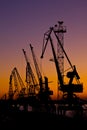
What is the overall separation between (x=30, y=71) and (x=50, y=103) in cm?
3028

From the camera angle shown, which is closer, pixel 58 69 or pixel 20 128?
pixel 20 128

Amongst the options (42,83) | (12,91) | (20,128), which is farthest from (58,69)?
(12,91)

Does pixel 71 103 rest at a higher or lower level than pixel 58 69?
lower

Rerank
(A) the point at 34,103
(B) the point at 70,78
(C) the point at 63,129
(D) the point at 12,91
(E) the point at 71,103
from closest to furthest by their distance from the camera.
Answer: (C) the point at 63,129
(B) the point at 70,78
(E) the point at 71,103
(A) the point at 34,103
(D) the point at 12,91

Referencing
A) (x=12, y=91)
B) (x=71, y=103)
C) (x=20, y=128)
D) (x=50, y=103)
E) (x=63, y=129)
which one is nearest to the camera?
(x=63, y=129)

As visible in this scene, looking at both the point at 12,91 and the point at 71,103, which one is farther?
the point at 12,91

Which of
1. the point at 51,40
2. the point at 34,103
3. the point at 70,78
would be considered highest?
the point at 51,40

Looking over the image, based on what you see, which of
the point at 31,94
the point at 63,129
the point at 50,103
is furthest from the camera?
the point at 31,94

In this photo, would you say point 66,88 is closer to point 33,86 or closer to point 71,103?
point 71,103

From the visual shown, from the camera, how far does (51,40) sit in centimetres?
11550

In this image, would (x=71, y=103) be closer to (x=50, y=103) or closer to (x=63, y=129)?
(x=50, y=103)

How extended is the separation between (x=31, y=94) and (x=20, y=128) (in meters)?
95.1

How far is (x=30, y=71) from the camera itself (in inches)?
6107

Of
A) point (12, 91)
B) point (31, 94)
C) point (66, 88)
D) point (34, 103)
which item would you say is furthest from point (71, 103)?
point (12, 91)
